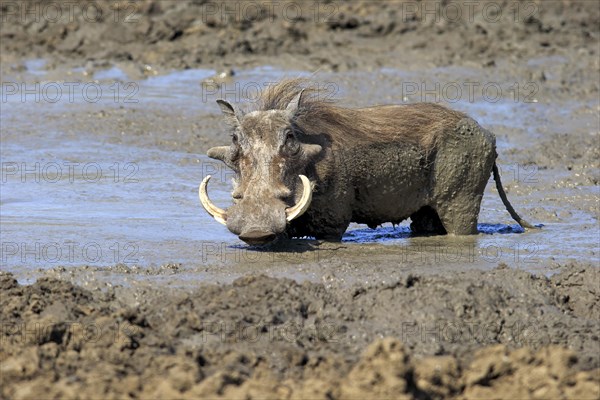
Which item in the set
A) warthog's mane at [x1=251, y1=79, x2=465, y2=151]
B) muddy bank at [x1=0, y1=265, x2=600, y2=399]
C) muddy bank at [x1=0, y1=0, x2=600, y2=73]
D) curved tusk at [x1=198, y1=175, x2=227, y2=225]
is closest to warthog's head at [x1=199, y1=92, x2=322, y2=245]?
curved tusk at [x1=198, y1=175, x2=227, y2=225]

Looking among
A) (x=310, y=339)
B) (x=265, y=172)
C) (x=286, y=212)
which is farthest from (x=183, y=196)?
(x=310, y=339)

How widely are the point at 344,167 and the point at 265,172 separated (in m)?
0.72

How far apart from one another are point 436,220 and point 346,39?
8.05 metres

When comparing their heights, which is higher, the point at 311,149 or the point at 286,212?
the point at 311,149

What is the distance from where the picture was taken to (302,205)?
734 centimetres

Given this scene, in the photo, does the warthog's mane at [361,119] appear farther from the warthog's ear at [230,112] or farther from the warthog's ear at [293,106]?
the warthog's ear at [230,112]

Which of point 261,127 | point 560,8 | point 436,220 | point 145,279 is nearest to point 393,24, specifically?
point 560,8

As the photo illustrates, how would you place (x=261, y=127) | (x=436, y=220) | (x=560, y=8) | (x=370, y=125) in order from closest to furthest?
(x=261, y=127), (x=370, y=125), (x=436, y=220), (x=560, y=8)

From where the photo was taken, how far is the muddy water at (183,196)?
7320 millimetres

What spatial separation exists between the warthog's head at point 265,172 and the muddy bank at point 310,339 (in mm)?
859

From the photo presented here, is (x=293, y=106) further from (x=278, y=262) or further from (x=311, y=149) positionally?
(x=278, y=262)

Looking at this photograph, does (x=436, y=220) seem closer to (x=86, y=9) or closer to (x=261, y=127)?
(x=261, y=127)

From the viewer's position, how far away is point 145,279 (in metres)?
6.74

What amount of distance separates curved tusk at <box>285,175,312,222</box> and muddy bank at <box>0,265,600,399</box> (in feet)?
3.18
